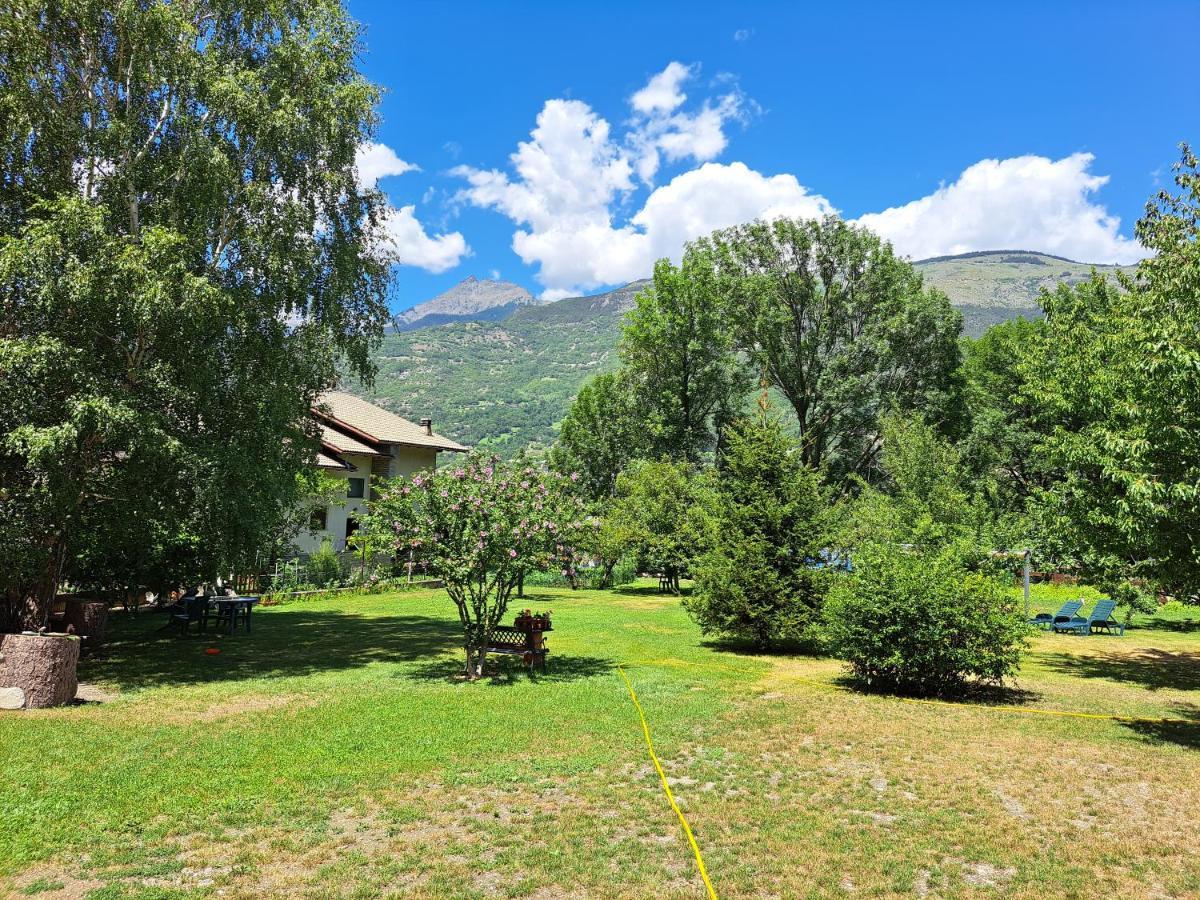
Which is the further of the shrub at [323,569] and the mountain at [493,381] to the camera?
the mountain at [493,381]

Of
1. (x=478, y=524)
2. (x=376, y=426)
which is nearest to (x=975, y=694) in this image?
(x=478, y=524)

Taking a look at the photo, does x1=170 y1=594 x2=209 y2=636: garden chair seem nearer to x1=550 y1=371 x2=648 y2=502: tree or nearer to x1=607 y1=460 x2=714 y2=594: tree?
x1=607 y1=460 x2=714 y2=594: tree

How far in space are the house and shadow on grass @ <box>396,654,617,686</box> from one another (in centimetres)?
1863

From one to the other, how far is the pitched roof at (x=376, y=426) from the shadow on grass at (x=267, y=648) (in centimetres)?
1615

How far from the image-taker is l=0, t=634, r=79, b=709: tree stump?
978 cm

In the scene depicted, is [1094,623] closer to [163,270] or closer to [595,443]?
[163,270]

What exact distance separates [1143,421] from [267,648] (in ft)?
55.4

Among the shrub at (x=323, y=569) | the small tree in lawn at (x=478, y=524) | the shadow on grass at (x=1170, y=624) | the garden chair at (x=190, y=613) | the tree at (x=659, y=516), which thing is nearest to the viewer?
the small tree in lawn at (x=478, y=524)

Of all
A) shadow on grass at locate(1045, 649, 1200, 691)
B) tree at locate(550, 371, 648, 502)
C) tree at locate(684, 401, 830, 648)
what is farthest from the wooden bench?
tree at locate(550, 371, 648, 502)

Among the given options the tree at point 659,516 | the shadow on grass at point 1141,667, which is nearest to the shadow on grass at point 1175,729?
the shadow on grass at point 1141,667

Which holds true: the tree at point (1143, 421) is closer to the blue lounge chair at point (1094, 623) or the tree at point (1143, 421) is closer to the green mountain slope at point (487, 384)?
the blue lounge chair at point (1094, 623)

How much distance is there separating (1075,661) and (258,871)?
677 inches

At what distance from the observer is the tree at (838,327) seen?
39906 millimetres

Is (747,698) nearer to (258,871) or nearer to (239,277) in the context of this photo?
(258,871)
